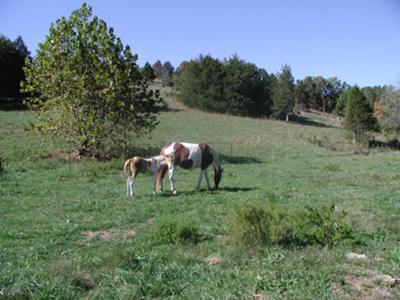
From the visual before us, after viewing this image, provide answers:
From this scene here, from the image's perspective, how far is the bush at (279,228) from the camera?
24.8 feet

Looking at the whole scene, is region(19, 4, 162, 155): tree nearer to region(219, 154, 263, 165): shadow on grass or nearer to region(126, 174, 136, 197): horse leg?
region(219, 154, 263, 165): shadow on grass

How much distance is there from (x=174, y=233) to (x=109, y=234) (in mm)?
1795

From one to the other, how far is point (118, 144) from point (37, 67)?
6881mm

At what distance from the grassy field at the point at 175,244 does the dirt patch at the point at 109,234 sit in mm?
22

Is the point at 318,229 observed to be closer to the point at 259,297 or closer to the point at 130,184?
the point at 259,297

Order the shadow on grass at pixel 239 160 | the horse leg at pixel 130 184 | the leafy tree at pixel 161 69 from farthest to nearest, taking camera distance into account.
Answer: the leafy tree at pixel 161 69, the shadow on grass at pixel 239 160, the horse leg at pixel 130 184

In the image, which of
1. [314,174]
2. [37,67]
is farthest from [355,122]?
[37,67]

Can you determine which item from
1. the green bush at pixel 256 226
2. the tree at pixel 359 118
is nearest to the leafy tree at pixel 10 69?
the tree at pixel 359 118

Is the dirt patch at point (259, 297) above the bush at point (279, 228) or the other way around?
the other way around

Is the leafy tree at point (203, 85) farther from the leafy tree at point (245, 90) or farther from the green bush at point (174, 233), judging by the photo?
the green bush at point (174, 233)

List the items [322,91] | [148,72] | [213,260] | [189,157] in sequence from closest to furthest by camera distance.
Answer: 1. [213,260]
2. [189,157]
3. [148,72]
4. [322,91]

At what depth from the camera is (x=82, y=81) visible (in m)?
23.9

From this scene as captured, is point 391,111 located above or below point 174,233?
above

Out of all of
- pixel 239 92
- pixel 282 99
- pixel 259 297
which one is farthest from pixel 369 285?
pixel 282 99
